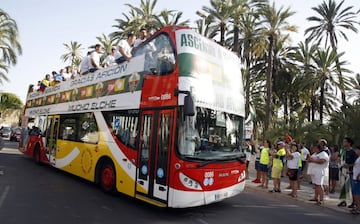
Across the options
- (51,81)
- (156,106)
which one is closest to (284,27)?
(51,81)

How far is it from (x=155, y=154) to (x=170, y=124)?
824 mm

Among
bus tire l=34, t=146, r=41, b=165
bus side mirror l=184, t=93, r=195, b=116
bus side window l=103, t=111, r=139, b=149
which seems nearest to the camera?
bus side mirror l=184, t=93, r=195, b=116

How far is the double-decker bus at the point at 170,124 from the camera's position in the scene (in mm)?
6578

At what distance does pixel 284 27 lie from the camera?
93.5 feet

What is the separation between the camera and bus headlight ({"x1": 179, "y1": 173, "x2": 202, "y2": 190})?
6.45 metres

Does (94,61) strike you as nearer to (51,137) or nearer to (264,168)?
(51,137)

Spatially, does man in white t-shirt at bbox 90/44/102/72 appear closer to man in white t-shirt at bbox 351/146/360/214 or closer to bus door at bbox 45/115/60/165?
bus door at bbox 45/115/60/165

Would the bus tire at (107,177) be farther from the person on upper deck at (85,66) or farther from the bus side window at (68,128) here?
the person on upper deck at (85,66)

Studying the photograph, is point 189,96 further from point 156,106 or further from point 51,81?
point 51,81

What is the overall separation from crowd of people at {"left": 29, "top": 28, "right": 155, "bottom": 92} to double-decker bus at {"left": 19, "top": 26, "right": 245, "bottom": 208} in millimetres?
444

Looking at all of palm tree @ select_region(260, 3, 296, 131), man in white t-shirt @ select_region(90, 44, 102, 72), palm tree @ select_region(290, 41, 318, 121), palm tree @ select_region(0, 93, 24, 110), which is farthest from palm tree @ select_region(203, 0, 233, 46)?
palm tree @ select_region(0, 93, 24, 110)

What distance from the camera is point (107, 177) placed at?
871 cm

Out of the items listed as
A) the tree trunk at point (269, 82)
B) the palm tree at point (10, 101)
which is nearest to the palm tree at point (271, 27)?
the tree trunk at point (269, 82)

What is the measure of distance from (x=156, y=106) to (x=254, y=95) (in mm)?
29565
